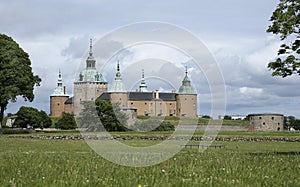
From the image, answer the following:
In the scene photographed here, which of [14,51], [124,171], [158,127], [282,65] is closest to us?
[124,171]

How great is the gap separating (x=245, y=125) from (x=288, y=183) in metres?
122

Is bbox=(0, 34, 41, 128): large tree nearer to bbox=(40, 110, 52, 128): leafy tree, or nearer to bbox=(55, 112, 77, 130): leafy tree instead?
bbox=(55, 112, 77, 130): leafy tree

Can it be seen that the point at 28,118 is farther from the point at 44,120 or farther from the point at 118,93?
the point at 118,93

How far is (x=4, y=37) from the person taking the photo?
70.4 meters

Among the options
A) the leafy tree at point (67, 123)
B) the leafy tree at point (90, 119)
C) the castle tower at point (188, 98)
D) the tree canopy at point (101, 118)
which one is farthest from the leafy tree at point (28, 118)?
the castle tower at point (188, 98)

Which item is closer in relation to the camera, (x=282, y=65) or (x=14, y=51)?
(x=282, y=65)

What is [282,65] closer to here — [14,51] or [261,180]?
[261,180]

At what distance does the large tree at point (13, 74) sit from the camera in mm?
65750

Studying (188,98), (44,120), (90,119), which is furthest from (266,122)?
(90,119)

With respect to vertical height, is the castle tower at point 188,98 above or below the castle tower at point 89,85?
below

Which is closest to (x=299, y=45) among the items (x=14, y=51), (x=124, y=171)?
(x=124, y=171)

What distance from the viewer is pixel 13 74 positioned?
66062mm

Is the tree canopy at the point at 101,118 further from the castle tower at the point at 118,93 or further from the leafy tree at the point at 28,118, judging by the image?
the castle tower at the point at 118,93

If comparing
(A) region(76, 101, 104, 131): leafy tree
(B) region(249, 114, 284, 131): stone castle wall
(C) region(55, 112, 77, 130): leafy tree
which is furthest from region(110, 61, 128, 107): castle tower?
(A) region(76, 101, 104, 131): leafy tree
